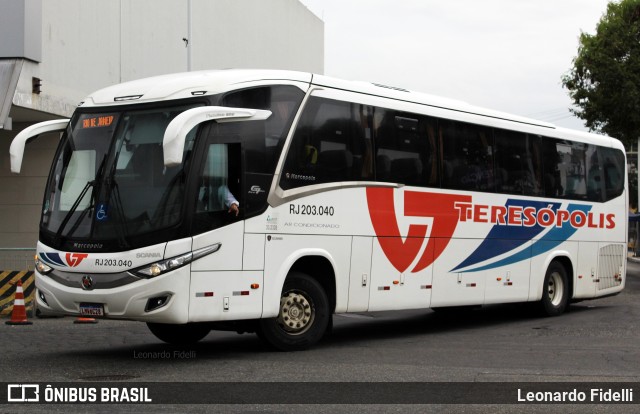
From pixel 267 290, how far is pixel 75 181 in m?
2.53

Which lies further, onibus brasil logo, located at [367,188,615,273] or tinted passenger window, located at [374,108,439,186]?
onibus brasil logo, located at [367,188,615,273]

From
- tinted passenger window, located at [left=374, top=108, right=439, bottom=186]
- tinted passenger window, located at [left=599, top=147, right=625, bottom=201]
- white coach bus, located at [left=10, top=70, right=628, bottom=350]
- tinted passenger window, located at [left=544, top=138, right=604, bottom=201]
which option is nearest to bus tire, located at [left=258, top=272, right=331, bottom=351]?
white coach bus, located at [left=10, top=70, right=628, bottom=350]

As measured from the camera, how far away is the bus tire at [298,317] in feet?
37.6

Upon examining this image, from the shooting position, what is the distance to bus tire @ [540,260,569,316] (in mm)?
17062

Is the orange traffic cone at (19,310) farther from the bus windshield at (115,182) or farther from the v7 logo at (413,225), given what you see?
the v7 logo at (413,225)

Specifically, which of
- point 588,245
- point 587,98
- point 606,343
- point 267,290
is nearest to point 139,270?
point 267,290

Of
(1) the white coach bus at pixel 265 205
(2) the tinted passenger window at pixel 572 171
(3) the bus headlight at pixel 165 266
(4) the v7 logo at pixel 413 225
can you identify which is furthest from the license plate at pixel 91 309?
(2) the tinted passenger window at pixel 572 171

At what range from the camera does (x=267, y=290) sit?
11.2m

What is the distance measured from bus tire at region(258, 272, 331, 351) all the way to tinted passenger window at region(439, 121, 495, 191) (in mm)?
3459

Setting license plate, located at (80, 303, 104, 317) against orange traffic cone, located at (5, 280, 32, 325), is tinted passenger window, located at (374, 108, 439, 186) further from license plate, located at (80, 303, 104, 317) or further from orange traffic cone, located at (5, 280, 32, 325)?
orange traffic cone, located at (5, 280, 32, 325)

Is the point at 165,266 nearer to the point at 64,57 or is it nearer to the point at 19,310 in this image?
the point at 19,310

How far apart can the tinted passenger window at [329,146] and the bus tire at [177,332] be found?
7.71 ft

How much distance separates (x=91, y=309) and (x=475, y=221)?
22.6 feet

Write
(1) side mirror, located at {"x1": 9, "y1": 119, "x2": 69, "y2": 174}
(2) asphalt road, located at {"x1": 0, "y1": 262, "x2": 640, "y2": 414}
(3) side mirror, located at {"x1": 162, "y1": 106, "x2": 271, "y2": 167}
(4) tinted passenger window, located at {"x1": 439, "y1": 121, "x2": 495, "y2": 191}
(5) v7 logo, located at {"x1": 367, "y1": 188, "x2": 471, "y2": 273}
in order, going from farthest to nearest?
(4) tinted passenger window, located at {"x1": 439, "y1": 121, "x2": 495, "y2": 191} → (5) v7 logo, located at {"x1": 367, "y1": 188, "x2": 471, "y2": 273} → (1) side mirror, located at {"x1": 9, "y1": 119, "x2": 69, "y2": 174} → (3) side mirror, located at {"x1": 162, "y1": 106, "x2": 271, "y2": 167} → (2) asphalt road, located at {"x1": 0, "y1": 262, "x2": 640, "y2": 414}
